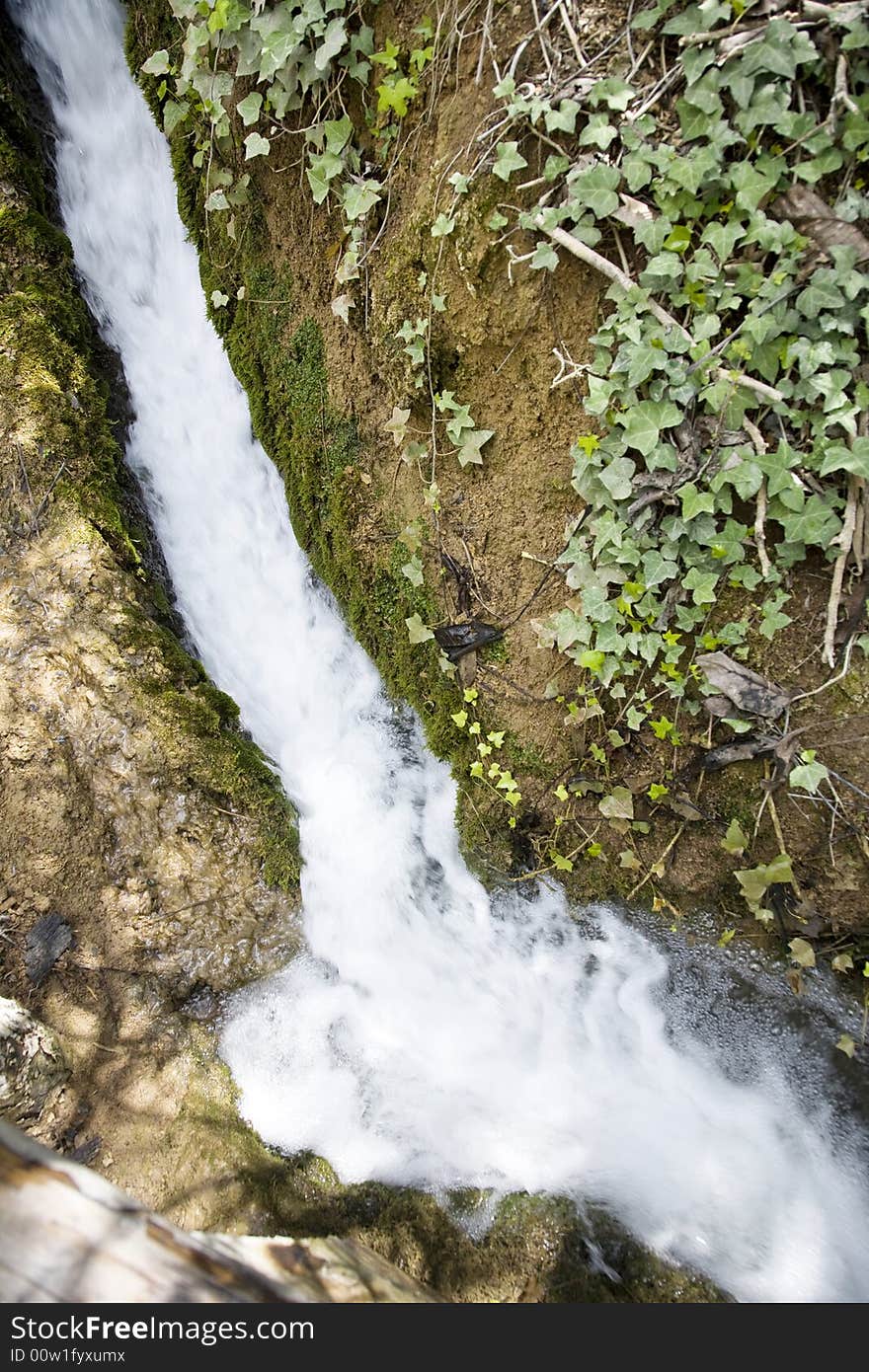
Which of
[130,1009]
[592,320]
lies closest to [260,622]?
[130,1009]

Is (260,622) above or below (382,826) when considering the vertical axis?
above

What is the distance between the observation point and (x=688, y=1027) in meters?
3.15

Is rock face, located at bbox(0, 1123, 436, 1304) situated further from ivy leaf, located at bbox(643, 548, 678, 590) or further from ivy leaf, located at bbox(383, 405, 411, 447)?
ivy leaf, located at bbox(383, 405, 411, 447)

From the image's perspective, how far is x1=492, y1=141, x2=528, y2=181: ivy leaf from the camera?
2.27 meters

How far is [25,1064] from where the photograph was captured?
297cm

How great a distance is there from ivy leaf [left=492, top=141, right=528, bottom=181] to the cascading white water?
2014 millimetres

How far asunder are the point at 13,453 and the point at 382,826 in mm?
2576

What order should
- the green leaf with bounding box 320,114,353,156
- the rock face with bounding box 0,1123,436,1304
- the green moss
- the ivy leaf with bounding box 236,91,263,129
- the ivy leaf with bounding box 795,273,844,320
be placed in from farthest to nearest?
the green moss, the ivy leaf with bounding box 236,91,263,129, the green leaf with bounding box 320,114,353,156, the ivy leaf with bounding box 795,273,844,320, the rock face with bounding box 0,1123,436,1304

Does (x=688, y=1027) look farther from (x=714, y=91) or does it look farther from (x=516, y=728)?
(x=714, y=91)

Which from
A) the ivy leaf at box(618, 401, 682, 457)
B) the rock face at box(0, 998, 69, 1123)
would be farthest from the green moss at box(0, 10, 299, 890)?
the ivy leaf at box(618, 401, 682, 457)

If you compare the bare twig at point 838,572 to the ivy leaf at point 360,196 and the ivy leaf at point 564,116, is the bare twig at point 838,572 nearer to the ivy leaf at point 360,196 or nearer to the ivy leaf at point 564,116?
the ivy leaf at point 564,116

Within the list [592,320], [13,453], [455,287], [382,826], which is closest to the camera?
[592,320]

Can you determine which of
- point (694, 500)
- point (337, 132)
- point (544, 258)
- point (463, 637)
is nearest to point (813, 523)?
point (694, 500)

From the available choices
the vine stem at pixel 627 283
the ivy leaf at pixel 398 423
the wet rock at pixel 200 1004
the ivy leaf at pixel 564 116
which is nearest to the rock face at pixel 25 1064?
the wet rock at pixel 200 1004
